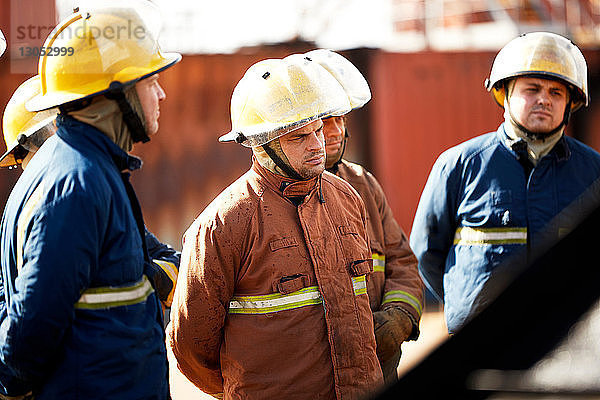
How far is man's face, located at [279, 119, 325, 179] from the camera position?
2.98 metres

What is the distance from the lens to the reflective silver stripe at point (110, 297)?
2211 mm

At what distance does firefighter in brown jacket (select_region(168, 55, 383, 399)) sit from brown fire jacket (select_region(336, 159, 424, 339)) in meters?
0.59

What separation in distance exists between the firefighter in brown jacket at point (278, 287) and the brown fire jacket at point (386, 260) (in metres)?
0.59

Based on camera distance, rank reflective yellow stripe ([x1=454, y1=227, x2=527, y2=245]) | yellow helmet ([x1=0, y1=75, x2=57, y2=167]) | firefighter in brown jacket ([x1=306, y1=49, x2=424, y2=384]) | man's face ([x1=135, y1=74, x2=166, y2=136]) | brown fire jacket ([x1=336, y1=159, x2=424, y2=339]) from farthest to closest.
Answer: reflective yellow stripe ([x1=454, y1=227, x2=527, y2=245])
brown fire jacket ([x1=336, y1=159, x2=424, y2=339])
firefighter in brown jacket ([x1=306, y1=49, x2=424, y2=384])
yellow helmet ([x1=0, y1=75, x2=57, y2=167])
man's face ([x1=135, y1=74, x2=166, y2=136])

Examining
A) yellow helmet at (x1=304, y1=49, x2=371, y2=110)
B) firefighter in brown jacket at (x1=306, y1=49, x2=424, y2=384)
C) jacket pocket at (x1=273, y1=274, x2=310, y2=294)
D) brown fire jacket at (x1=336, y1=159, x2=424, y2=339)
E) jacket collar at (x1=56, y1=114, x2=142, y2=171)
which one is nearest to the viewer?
jacket collar at (x1=56, y1=114, x2=142, y2=171)

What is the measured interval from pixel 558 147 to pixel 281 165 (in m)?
1.75

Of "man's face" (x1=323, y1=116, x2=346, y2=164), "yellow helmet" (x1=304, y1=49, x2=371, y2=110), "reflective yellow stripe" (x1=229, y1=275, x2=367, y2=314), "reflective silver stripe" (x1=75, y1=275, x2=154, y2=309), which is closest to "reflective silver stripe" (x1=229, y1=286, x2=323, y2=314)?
"reflective yellow stripe" (x1=229, y1=275, x2=367, y2=314)

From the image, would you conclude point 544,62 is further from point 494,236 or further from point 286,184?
point 286,184

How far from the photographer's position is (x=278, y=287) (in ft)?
9.17

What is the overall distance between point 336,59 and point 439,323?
476 cm

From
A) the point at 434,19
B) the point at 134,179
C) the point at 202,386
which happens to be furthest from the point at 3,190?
the point at 434,19

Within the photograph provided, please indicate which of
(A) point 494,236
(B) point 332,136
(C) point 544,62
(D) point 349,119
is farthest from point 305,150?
(D) point 349,119

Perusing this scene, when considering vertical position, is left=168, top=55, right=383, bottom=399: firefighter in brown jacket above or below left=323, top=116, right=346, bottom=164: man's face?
below

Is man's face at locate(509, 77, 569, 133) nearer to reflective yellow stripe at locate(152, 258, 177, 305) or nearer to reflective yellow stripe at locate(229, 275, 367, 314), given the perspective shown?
reflective yellow stripe at locate(229, 275, 367, 314)
